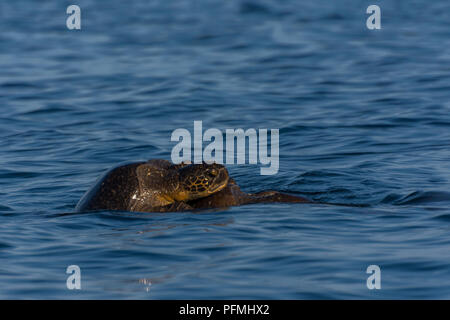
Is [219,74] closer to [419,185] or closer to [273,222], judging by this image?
[419,185]

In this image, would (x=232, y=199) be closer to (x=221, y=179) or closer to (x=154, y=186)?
(x=221, y=179)

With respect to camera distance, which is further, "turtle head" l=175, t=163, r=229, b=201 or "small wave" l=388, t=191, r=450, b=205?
"small wave" l=388, t=191, r=450, b=205

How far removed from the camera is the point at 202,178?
27.2 feet

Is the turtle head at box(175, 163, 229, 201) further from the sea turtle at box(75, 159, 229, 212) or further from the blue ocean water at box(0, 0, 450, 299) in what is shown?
the blue ocean water at box(0, 0, 450, 299)

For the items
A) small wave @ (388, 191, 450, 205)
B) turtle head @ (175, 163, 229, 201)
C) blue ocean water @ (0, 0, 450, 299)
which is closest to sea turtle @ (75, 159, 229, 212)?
turtle head @ (175, 163, 229, 201)

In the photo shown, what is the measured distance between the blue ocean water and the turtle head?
300 millimetres

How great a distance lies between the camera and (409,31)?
22.6m

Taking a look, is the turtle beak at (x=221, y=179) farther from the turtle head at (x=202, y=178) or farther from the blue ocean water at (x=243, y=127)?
the blue ocean water at (x=243, y=127)

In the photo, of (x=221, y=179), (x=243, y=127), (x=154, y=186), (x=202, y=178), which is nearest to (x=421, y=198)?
(x=221, y=179)

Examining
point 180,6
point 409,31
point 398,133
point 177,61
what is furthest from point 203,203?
point 180,6

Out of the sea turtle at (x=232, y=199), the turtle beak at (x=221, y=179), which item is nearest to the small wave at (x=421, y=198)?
the sea turtle at (x=232, y=199)

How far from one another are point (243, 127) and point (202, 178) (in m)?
5.49

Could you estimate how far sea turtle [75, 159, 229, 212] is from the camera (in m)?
8.30

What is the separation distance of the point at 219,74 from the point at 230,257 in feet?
36.7
